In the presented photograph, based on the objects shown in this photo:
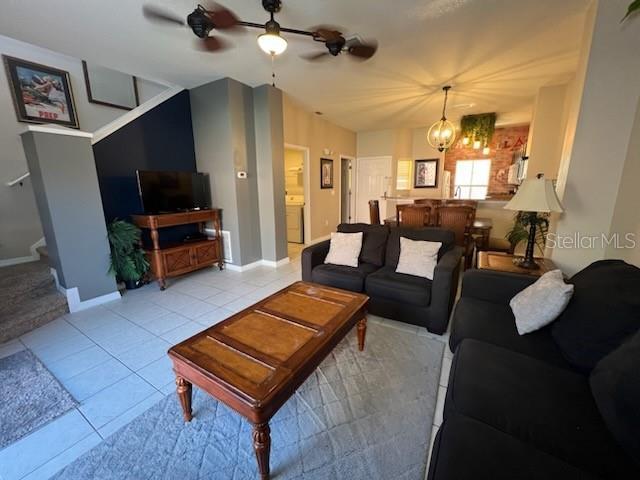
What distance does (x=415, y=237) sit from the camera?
9.29 feet

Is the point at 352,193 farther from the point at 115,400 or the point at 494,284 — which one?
the point at 115,400

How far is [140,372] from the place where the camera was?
1.91m

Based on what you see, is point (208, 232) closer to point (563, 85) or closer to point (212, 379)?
point (212, 379)

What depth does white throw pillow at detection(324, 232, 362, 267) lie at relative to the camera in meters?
2.91

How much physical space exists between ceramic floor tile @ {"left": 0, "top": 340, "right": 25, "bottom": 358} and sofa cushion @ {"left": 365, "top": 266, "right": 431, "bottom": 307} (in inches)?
118

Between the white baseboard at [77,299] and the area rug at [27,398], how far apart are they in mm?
817

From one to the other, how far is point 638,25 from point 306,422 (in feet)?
10.9

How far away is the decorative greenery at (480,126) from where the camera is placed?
569cm

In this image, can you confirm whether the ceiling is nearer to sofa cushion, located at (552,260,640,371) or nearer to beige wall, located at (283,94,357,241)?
beige wall, located at (283,94,357,241)

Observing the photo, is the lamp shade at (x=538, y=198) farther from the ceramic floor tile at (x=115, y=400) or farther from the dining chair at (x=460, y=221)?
the ceramic floor tile at (x=115, y=400)

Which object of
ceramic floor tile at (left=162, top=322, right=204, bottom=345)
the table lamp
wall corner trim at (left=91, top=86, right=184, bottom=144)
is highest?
wall corner trim at (left=91, top=86, right=184, bottom=144)

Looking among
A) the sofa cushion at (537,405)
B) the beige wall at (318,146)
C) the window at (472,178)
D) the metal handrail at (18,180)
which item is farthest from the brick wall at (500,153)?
the metal handrail at (18,180)

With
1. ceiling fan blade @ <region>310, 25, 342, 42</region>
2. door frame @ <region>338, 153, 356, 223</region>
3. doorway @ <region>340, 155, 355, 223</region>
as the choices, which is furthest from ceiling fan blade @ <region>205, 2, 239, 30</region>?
doorway @ <region>340, 155, 355, 223</region>

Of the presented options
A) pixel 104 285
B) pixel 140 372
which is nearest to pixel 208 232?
pixel 104 285
